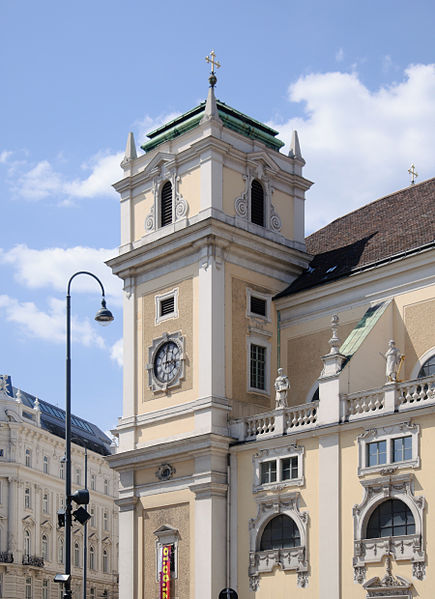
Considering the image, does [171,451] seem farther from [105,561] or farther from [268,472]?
[105,561]

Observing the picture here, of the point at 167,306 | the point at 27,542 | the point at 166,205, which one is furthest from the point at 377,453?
the point at 27,542

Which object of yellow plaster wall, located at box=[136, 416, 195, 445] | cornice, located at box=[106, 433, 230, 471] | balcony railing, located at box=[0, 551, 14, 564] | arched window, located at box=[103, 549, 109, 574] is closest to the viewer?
cornice, located at box=[106, 433, 230, 471]

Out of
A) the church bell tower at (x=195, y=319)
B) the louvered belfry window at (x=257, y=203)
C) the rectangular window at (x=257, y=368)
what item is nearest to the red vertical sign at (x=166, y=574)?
the church bell tower at (x=195, y=319)

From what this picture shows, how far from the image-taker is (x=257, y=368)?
122 feet

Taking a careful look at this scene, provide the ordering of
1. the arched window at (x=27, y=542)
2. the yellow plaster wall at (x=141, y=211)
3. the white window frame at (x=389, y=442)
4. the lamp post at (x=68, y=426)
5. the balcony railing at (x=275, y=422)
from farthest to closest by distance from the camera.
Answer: the arched window at (x=27, y=542), the yellow plaster wall at (x=141, y=211), the balcony railing at (x=275, y=422), the white window frame at (x=389, y=442), the lamp post at (x=68, y=426)

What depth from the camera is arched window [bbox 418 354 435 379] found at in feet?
Answer: 108

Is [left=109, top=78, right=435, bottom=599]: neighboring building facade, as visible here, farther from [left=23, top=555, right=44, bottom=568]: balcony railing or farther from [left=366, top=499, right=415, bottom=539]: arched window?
[left=23, top=555, right=44, bottom=568]: balcony railing

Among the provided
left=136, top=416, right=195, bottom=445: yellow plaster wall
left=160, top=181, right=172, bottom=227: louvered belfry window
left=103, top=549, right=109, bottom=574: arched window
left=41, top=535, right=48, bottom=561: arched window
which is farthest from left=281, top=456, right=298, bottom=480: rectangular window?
left=103, top=549, right=109, bottom=574: arched window

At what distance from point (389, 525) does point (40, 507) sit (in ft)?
157

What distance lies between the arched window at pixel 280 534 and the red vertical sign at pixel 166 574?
3646 mm

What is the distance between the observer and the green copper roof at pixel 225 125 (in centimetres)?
3919

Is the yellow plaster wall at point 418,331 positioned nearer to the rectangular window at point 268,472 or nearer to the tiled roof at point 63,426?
the rectangular window at point 268,472

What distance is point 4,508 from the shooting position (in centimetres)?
7094

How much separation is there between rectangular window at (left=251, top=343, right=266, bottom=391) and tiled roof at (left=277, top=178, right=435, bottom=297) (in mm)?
2200
